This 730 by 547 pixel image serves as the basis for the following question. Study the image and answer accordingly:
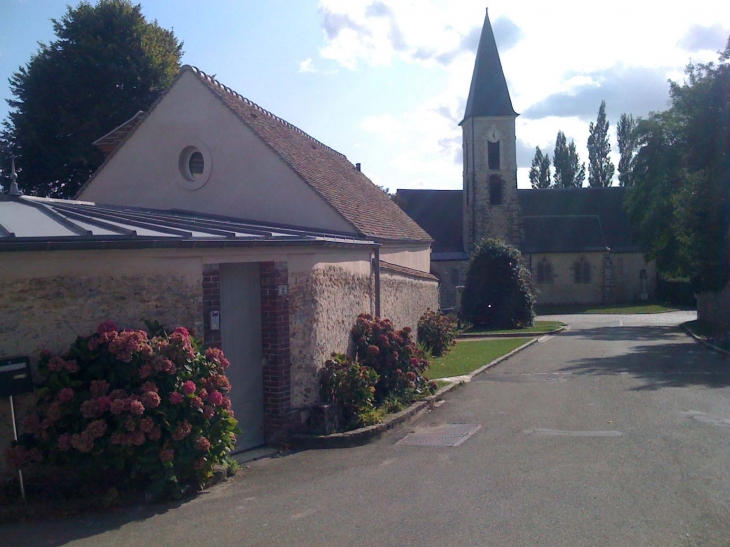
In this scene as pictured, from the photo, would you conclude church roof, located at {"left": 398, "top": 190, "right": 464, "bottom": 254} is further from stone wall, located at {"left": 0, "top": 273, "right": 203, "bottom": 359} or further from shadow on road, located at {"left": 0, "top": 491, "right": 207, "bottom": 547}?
shadow on road, located at {"left": 0, "top": 491, "right": 207, "bottom": 547}

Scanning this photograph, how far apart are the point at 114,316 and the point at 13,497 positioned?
78.4 inches

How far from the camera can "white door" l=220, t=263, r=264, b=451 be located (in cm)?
934

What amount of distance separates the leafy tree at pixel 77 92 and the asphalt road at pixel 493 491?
804 inches

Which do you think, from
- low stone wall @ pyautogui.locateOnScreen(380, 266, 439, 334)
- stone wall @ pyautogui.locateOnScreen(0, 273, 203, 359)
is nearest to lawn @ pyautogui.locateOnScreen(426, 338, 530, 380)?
low stone wall @ pyautogui.locateOnScreen(380, 266, 439, 334)

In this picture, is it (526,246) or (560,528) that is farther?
(526,246)

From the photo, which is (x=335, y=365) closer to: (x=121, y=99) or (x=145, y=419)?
(x=145, y=419)

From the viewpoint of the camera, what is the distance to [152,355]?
23.4 ft

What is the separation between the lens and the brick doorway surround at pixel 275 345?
967 cm

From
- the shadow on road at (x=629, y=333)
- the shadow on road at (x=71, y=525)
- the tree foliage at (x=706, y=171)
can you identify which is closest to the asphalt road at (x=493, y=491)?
the shadow on road at (x=71, y=525)

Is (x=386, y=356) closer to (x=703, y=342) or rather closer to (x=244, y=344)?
(x=244, y=344)

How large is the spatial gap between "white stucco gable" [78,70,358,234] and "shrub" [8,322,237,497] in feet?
27.6

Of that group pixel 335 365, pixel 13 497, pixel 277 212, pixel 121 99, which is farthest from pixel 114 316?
pixel 121 99

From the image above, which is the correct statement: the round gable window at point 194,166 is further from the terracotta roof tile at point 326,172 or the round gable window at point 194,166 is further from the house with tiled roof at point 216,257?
the terracotta roof tile at point 326,172

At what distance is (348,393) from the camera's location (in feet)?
33.8
